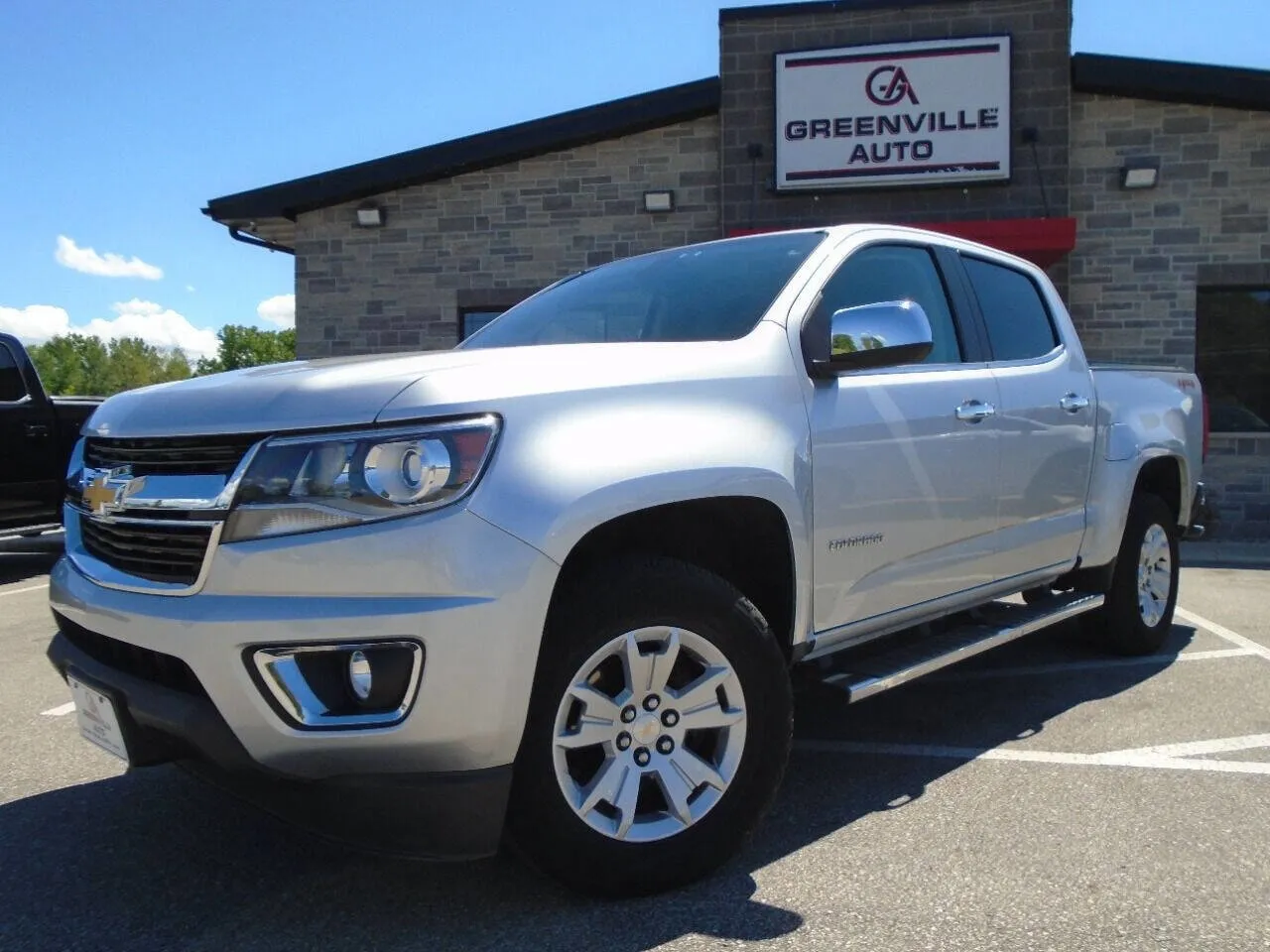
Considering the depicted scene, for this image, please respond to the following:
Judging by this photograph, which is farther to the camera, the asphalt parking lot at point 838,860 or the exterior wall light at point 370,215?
the exterior wall light at point 370,215

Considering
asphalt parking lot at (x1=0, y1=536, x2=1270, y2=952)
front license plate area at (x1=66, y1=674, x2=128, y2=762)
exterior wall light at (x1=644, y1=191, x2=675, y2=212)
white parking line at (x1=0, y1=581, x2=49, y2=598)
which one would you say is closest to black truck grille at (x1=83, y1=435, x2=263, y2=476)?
front license plate area at (x1=66, y1=674, x2=128, y2=762)

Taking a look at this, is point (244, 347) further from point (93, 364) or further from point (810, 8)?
point (810, 8)

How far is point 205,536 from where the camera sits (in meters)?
2.27

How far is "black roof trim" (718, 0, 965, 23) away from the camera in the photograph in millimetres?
11180

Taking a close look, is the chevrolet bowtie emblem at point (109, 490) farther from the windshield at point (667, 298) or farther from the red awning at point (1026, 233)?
the red awning at point (1026, 233)

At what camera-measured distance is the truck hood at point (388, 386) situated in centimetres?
226

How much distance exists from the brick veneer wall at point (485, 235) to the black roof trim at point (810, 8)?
1167 mm

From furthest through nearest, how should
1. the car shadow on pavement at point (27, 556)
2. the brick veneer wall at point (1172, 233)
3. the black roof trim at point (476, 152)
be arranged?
the black roof trim at point (476, 152), the brick veneer wall at point (1172, 233), the car shadow on pavement at point (27, 556)

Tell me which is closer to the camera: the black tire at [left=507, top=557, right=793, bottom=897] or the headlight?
the headlight

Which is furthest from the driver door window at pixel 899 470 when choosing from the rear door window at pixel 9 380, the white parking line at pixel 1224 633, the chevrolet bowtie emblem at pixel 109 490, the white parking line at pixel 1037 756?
the rear door window at pixel 9 380

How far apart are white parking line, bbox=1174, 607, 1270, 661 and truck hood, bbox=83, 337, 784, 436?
4055mm

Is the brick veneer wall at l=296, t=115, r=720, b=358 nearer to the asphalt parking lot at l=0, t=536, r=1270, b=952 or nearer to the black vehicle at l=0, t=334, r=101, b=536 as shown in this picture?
the black vehicle at l=0, t=334, r=101, b=536

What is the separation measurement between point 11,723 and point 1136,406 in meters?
5.11

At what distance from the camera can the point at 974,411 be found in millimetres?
3625
